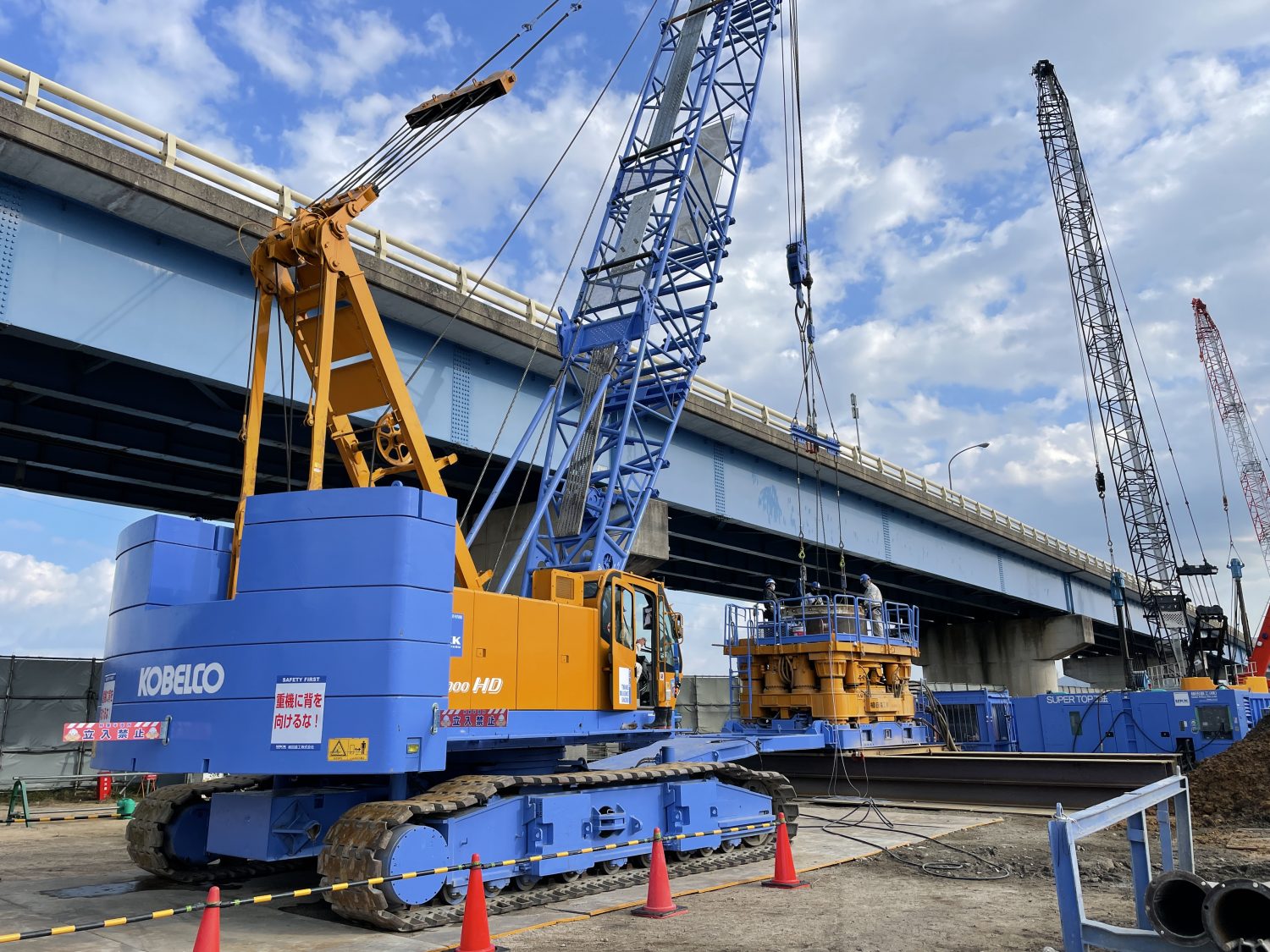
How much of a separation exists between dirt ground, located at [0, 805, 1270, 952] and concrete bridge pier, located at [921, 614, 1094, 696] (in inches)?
1364

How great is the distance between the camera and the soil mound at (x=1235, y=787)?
14.6 m

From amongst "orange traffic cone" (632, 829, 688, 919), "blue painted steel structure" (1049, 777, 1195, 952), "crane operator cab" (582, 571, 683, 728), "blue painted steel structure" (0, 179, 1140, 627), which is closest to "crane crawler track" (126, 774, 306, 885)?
"crane operator cab" (582, 571, 683, 728)

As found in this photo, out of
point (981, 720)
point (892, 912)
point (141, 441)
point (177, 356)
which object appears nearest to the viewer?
point (892, 912)

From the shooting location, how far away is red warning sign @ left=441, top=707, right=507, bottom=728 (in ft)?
31.6

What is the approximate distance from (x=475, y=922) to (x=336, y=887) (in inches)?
42.3

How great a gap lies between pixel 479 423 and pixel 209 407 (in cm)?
470

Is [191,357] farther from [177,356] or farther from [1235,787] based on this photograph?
[1235,787]

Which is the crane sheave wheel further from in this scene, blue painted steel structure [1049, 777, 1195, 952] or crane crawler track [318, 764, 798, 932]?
blue painted steel structure [1049, 777, 1195, 952]

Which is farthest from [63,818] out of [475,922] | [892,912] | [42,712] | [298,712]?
[892,912]

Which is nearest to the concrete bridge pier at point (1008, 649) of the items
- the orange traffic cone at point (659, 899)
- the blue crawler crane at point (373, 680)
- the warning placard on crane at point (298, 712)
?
the blue crawler crane at point (373, 680)

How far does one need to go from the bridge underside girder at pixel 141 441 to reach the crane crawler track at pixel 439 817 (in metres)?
5.11

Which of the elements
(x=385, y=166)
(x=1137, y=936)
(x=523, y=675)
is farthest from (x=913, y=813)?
(x=385, y=166)

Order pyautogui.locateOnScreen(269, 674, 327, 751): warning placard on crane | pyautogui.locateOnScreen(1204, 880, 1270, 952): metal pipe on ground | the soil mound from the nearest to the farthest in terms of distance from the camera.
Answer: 1. pyautogui.locateOnScreen(1204, 880, 1270, 952): metal pipe on ground
2. pyautogui.locateOnScreen(269, 674, 327, 751): warning placard on crane
3. the soil mound

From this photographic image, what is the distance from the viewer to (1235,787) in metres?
15.4
